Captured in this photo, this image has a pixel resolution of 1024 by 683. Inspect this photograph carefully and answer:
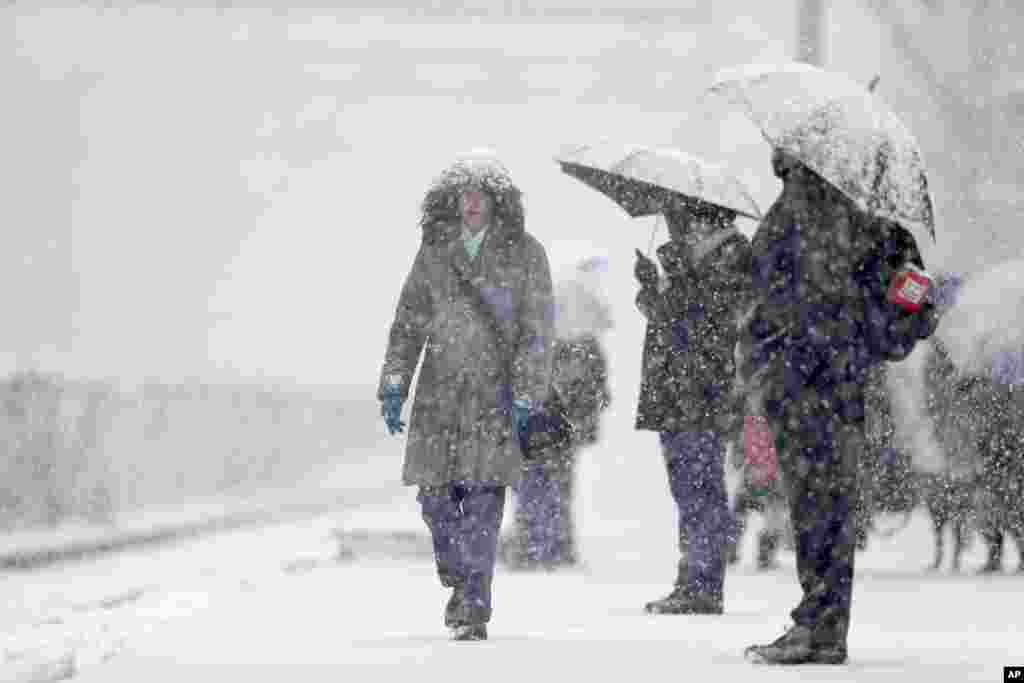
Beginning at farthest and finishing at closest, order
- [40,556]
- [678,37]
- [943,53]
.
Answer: [678,37] → [943,53] → [40,556]

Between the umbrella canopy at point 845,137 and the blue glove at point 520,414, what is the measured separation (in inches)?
52.9

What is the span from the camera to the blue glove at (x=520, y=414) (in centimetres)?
729

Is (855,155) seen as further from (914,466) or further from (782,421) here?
(914,466)

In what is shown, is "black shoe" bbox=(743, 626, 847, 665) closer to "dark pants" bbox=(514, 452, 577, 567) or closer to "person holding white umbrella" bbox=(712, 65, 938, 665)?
"person holding white umbrella" bbox=(712, 65, 938, 665)

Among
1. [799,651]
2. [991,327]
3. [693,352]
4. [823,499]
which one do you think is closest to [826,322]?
[823,499]

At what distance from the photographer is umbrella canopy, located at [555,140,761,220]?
29.8ft

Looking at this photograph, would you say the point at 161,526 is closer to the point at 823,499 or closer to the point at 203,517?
the point at 203,517

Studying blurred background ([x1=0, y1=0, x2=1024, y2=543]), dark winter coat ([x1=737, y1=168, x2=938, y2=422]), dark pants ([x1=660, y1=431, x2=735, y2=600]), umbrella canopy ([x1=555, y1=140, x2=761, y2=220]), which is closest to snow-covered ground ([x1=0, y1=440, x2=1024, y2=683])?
dark pants ([x1=660, y1=431, x2=735, y2=600])

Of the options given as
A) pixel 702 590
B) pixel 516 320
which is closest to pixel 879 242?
pixel 516 320

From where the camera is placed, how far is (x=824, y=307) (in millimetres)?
6195

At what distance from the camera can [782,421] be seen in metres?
6.23

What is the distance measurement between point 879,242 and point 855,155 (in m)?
0.28

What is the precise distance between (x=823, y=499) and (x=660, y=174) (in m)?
3.31

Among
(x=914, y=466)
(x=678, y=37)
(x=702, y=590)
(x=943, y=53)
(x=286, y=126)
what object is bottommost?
(x=702, y=590)
